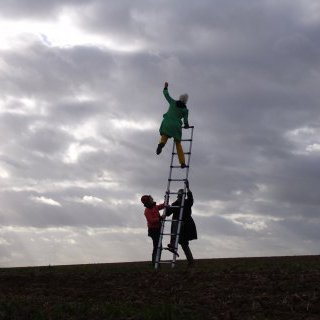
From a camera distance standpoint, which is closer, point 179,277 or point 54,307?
point 54,307

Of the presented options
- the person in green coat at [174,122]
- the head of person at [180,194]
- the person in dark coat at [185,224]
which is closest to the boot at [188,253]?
the person in dark coat at [185,224]

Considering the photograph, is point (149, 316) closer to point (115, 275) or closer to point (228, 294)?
point (228, 294)

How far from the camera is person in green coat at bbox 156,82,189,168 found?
18.3 meters

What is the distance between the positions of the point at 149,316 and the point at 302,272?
4654 mm

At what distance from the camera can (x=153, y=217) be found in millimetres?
17953

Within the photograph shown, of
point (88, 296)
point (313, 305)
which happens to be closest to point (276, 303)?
point (313, 305)

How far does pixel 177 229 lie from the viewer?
1755 cm

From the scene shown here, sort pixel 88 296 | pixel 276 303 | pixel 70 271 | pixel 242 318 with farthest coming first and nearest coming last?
pixel 70 271 → pixel 88 296 → pixel 276 303 → pixel 242 318

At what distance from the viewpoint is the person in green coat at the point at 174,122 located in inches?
722

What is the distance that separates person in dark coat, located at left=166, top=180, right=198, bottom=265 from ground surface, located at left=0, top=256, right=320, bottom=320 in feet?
6.07

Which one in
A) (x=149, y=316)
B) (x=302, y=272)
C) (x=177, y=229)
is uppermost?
(x=177, y=229)

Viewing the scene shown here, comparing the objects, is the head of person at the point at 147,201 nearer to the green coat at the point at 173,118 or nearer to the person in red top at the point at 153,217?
the person in red top at the point at 153,217

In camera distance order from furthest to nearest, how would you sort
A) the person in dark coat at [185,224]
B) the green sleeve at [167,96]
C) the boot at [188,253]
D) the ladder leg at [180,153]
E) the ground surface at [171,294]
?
1. the green sleeve at [167,96]
2. the ladder leg at [180,153]
3. the boot at [188,253]
4. the person in dark coat at [185,224]
5. the ground surface at [171,294]

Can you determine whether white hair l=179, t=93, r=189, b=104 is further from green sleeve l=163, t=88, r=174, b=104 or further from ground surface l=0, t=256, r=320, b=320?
ground surface l=0, t=256, r=320, b=320
